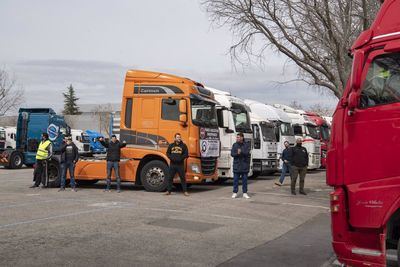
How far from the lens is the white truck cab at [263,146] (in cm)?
2128

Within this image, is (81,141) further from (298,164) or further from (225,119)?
(298,164)

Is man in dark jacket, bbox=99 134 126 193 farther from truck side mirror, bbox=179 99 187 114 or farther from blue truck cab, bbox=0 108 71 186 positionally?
blue truck cab, bbox=0 108 71 186

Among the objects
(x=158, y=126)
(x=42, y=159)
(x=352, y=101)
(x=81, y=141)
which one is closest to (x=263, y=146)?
(x=158, y=126)

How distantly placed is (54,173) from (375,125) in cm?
1343

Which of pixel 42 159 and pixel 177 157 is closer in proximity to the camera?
pixel 177 157

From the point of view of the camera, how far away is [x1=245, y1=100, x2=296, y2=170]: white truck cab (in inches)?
920

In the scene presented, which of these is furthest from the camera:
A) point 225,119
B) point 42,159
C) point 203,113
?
point 225,119

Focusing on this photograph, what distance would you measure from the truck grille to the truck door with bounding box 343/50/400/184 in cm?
1022

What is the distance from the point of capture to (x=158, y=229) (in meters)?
9.03

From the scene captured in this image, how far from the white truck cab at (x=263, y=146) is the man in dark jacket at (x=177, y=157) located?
7172mm

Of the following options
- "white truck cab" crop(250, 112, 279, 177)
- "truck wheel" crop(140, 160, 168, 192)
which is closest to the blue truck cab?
Result: "white truck cab" crop(250, 112, 279, 177)

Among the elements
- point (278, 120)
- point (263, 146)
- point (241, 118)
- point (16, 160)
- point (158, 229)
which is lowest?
point (158, 229)


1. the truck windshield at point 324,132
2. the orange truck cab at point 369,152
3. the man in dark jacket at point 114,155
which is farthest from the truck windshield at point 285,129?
the orange truck cab at point 369,152

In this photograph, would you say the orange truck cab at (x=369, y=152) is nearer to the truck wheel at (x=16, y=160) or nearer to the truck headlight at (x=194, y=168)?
the truck headlight at (x=194, y=168)
